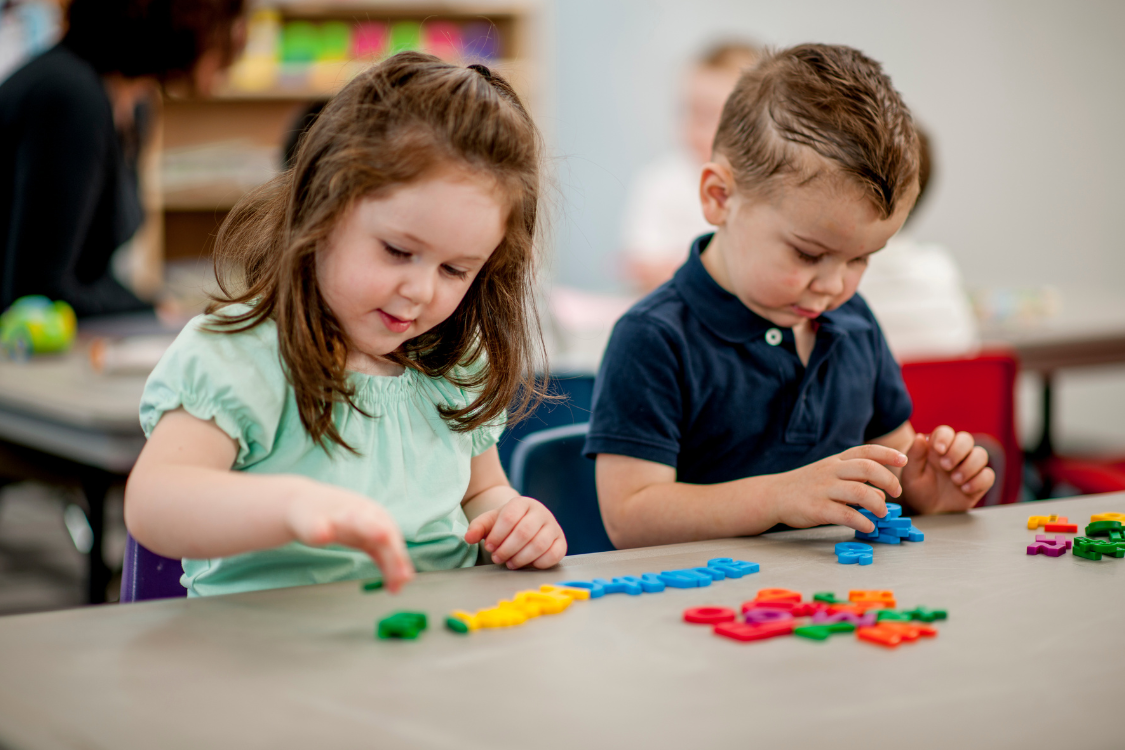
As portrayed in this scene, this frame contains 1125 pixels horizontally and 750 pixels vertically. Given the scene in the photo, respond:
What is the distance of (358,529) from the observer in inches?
25.4

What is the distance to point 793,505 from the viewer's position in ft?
3.26

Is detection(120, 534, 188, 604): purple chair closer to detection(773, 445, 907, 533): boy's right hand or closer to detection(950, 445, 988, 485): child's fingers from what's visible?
detection(773, 445, 907, 533): boy's right hand

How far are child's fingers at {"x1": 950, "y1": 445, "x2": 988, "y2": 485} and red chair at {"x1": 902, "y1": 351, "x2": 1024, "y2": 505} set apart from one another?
557 millimetres

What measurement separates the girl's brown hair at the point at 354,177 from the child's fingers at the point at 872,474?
35 centimetres

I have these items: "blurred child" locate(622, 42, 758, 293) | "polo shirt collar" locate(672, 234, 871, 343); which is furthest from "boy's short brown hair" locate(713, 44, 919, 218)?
"blurred child" locate(622, 42, 758, 293)

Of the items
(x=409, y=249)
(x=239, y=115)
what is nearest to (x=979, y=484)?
(x=409, y=249)

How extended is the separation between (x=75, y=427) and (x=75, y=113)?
1040 mm

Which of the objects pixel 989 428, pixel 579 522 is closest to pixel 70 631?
pixel 579 522

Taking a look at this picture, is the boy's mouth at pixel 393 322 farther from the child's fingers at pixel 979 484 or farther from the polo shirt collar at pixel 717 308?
the child's fingers at pixel 979 484

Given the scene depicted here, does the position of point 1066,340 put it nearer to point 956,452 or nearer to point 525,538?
point 956,452

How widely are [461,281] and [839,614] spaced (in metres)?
0.41

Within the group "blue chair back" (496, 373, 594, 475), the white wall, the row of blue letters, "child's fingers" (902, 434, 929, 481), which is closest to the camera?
the row of blue letters

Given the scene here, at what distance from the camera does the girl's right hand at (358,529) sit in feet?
2.12

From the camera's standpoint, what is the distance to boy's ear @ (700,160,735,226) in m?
1.18
